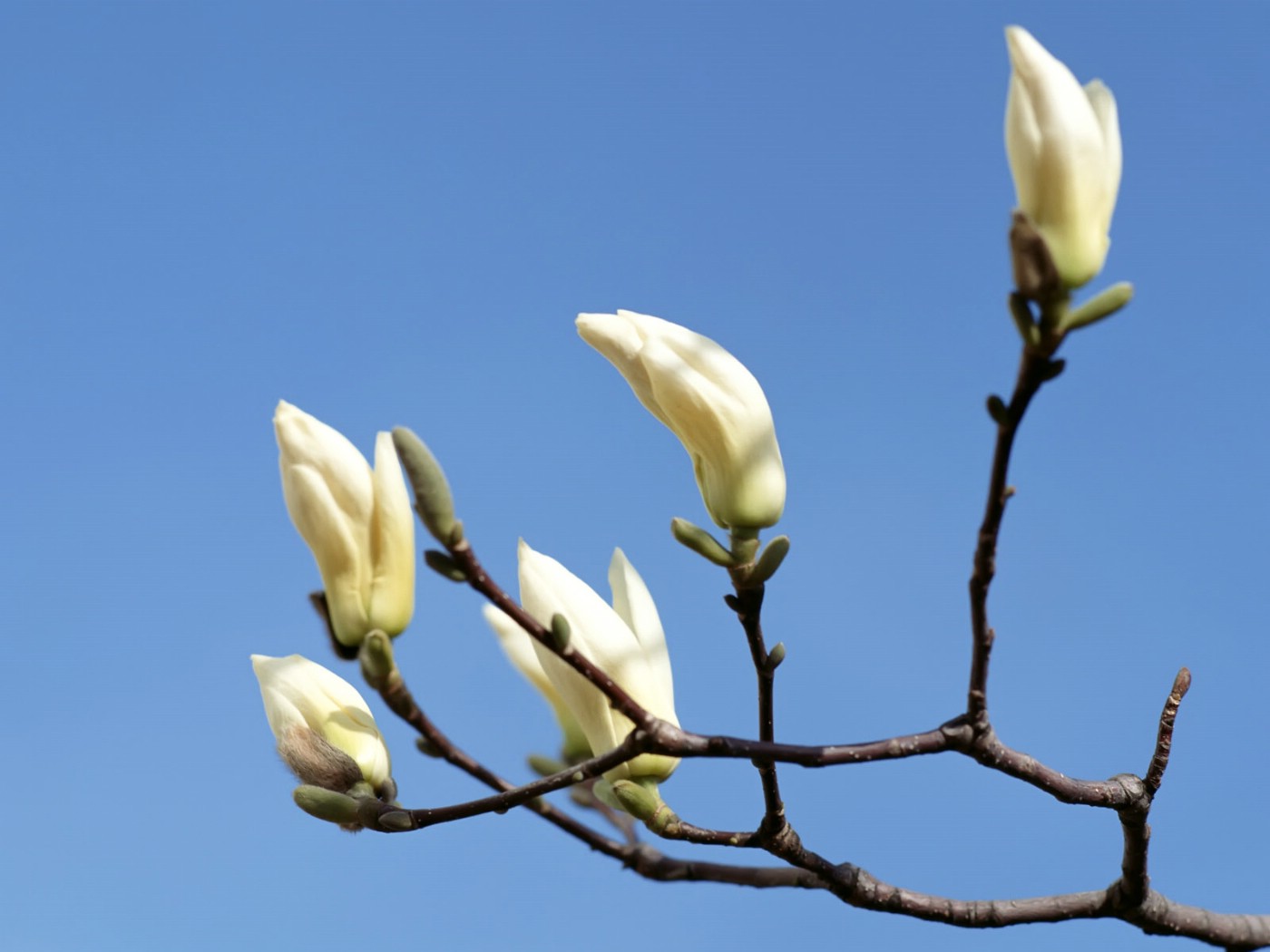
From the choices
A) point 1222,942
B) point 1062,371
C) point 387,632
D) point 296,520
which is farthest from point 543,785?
point 1222,942

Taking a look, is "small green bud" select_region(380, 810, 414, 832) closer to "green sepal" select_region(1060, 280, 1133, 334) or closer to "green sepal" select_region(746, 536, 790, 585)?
"green sepal" select_region(746, 536, 790, 585)

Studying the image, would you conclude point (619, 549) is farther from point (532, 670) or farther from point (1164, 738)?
point (1164, 738)

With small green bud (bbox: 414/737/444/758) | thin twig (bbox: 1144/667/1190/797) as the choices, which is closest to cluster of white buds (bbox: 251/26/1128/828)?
small green bud (bbox: 414/737/444/758)

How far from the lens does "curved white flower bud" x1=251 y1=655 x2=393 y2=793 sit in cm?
155

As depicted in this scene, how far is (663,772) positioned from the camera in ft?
4.96

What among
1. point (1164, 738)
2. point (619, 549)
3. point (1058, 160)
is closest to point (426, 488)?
point (619, 549)

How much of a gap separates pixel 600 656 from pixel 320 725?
0.39 metres

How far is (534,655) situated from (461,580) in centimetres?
54

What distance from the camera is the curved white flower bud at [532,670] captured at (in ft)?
5.52

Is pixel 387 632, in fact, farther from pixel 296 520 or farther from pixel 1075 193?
pixel 1075 193

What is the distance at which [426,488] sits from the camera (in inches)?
45.2

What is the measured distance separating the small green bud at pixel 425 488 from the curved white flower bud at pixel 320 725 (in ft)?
1.71

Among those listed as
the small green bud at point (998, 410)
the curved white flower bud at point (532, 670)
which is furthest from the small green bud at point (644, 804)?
the small green bud at point (998, 410)

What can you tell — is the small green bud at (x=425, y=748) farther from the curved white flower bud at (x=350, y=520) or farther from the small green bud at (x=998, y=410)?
the small green bud at (x=998, y=410)
